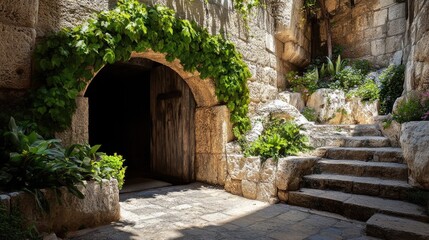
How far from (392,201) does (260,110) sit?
2637mm

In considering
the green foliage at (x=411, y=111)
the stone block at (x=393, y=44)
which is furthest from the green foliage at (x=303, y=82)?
the green foliage at (x=411, y=111)

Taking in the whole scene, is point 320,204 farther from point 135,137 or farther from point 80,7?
point 135,137

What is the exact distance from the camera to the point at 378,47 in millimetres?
7230

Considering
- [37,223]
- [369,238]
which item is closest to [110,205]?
[37,223]

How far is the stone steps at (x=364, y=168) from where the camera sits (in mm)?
3150

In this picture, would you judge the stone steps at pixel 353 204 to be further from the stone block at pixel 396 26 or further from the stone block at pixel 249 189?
the stone block at pixel 396 26

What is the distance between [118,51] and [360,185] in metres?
3.29

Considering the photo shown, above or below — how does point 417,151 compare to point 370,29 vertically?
below

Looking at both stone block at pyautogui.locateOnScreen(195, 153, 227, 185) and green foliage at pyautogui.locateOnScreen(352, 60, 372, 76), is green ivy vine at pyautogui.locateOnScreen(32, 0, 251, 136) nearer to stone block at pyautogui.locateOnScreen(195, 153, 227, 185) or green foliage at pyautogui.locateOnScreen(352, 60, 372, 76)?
stone block at pyautogui.locateOnScreen(195, 153, 227, 185)

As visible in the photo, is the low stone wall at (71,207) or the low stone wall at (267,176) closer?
the low stone wall at (71,207)

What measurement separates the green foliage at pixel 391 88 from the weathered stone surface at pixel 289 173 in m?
2.98

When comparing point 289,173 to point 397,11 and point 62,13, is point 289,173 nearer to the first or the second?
point 62,13

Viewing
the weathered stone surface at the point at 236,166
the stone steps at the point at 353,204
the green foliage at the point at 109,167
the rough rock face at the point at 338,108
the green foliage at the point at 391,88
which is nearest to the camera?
the stone steps at the point at 353,204

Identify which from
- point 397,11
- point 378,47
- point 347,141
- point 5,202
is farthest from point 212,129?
point 397,11
